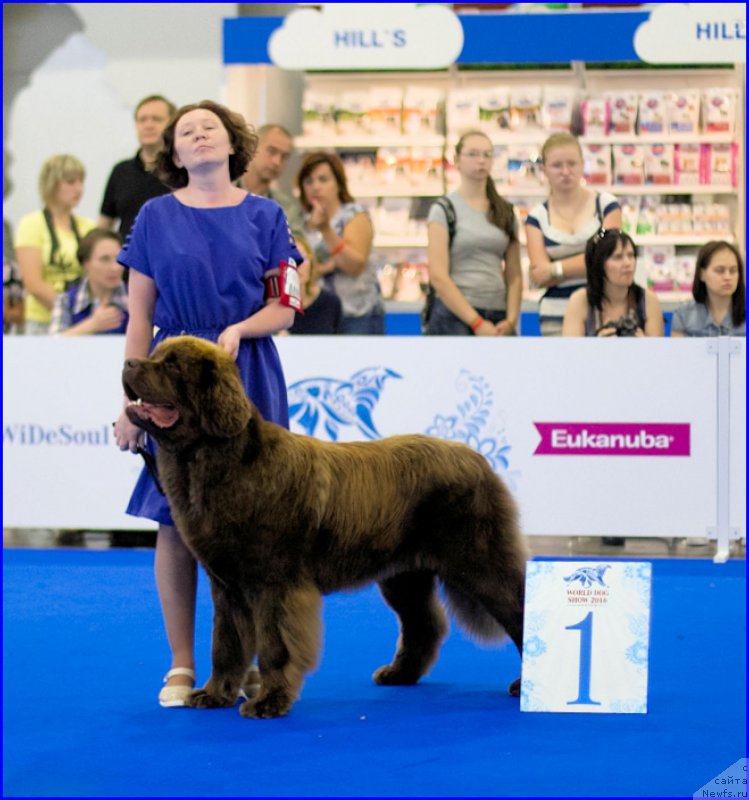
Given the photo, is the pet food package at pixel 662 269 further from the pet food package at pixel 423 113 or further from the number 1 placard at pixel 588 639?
the number 1 placard at pixel 588 639

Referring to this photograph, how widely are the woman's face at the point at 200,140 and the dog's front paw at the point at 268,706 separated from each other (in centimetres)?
152

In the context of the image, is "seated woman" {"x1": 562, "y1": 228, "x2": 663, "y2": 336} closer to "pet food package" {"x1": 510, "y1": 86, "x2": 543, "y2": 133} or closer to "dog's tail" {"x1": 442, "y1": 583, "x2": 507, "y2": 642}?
"dog's tail" {"x1": 442, "y1": 583, "x2": 507, "y2": 642}

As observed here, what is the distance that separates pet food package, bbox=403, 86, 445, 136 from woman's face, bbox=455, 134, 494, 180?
4328 millimetres

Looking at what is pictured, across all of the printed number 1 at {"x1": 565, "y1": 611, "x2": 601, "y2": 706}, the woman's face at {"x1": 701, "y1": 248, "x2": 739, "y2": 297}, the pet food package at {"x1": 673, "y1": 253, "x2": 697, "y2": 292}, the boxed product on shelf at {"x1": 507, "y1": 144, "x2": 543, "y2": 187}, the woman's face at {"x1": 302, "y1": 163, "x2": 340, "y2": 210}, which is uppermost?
the boxed product on shelf at {"x1": 507, "y1": 144, "x2": 543, "y2": 187}

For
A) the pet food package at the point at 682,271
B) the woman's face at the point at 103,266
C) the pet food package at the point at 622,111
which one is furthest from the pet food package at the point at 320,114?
the woman's face at the point at 103,266

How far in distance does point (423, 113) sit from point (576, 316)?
16.5 feet

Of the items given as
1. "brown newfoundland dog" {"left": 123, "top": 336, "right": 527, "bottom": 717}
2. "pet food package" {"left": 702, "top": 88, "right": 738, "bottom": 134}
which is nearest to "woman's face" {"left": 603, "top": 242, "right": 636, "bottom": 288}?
"brown newfoundland dog" {"left": 123, "top": 336, "right": 527, "bottom": 717}

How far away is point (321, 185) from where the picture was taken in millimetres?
7699

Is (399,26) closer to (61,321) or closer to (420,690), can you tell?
(61,321)

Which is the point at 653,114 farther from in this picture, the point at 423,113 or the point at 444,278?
the point at 444,278

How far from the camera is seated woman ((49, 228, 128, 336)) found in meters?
7.33

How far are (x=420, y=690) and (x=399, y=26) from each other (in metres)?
5.62

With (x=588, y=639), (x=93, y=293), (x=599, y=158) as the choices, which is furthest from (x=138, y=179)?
(x=588, y=639)

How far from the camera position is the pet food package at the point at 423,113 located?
37.4 ft
